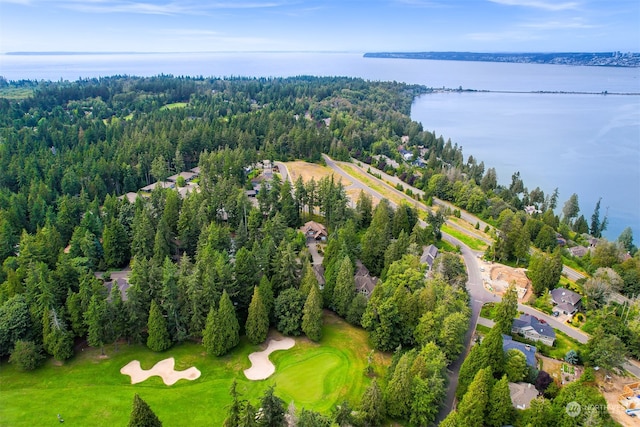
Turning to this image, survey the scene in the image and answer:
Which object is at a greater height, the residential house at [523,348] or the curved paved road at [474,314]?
the residential house at [523,348]

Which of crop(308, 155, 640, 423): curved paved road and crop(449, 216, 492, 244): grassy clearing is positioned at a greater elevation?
crop(449, 216, 492, 244): grassy clearing

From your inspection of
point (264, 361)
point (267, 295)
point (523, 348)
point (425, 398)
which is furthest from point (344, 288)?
point (523, 348)

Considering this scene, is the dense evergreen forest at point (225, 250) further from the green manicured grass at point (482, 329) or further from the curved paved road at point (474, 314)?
the green manicured grass at point (482, 329)

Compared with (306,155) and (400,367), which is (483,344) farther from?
(306,155)

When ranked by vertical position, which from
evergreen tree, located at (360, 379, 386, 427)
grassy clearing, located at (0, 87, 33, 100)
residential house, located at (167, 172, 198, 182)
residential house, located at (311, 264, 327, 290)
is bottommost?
evergreen tree, located at (360, 379, 386, 427)

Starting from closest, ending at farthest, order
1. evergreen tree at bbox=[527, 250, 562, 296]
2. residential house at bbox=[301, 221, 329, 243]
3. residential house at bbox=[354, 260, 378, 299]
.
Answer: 1. residential house at bbox=[354, 260, 378, 299]
2. evergreen tree at bbox=[527, 250, 562, 296]
3. residential house at bbox=[301, 221, 329, 243]

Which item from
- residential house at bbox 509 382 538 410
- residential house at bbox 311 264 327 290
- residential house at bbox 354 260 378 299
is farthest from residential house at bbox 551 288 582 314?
residential house at bbox 311 264 327 290

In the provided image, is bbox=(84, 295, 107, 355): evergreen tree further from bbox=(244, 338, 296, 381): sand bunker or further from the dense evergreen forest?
bbox=(244, 338, 296, 381): sand bunker

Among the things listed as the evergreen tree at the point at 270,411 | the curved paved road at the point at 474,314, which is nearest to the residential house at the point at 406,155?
the curved paved road at the point at 474,314

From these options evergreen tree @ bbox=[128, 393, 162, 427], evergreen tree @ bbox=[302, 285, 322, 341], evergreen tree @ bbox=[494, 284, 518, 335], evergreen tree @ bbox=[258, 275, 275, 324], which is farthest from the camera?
evergreen tree @ bbox=[258, 275, 275, 324]
